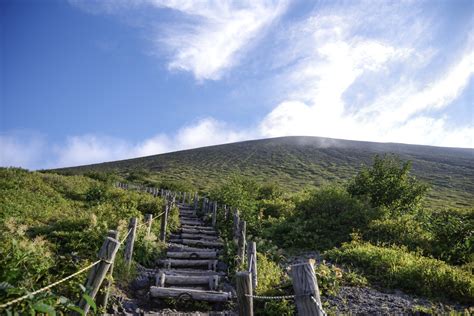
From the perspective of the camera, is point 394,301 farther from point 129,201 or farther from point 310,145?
point 310,145

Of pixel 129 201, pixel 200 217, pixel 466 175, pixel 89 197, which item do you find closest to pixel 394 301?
pixel 200 217

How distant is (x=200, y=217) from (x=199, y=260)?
9.17 meters

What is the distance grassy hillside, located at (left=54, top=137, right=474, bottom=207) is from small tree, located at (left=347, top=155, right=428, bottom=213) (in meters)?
25.2

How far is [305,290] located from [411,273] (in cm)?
685

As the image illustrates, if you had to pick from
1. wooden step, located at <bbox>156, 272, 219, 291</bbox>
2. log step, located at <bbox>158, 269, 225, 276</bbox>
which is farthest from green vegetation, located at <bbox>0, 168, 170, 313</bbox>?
log step, located at <bbox>158, 269, 225, 276</bbox>

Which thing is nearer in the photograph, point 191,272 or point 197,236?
point 191,272

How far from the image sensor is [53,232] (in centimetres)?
1046

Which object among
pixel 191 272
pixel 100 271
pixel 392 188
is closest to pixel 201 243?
pixel 191 272

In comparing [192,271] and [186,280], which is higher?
[186,280]

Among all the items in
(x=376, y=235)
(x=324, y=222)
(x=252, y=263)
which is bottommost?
(x=376, y=235)

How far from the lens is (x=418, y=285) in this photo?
841 cm

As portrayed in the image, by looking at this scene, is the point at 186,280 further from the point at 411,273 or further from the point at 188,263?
the point at 411,273

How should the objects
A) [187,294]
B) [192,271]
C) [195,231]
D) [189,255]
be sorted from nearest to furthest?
[187,294]
[192,271]
[189,255]
[195,231]

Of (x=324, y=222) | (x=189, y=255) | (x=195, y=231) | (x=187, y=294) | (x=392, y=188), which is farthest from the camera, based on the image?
(x=392, y=188)
